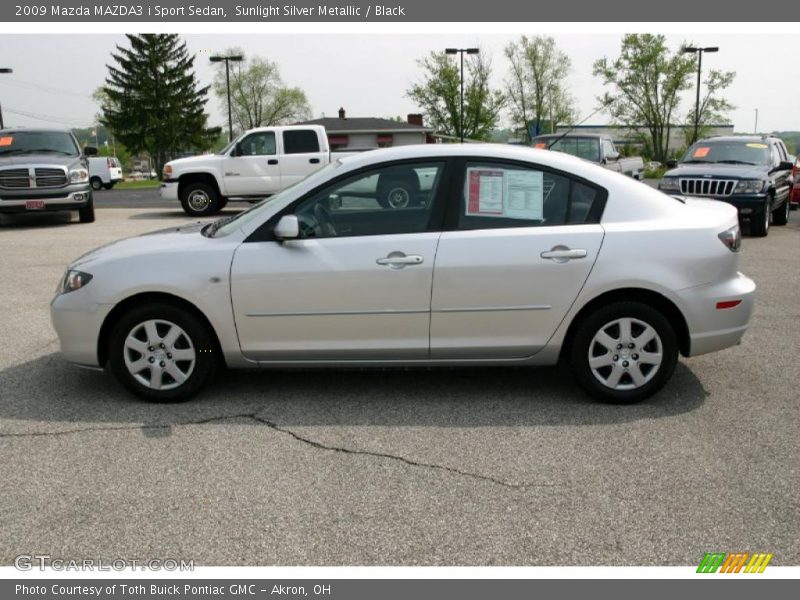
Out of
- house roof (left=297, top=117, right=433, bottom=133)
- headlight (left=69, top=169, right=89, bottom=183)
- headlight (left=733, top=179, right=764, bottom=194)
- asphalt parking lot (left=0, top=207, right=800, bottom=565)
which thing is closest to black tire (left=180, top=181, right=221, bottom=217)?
headlight (left=69, top=169, right=89, bottom=183)

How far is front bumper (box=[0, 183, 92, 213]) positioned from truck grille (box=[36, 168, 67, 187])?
10cm

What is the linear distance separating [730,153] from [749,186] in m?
1.46

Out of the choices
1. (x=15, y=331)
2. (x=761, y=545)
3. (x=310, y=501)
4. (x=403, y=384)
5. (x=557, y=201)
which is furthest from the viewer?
(x=15, y=331)

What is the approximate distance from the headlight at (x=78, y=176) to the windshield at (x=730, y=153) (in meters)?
12.0

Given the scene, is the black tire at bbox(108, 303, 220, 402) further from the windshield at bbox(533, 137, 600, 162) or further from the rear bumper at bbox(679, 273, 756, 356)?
the windshield at bbox(533, 137, 600, 162)

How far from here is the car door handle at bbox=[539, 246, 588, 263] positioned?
4.62 m

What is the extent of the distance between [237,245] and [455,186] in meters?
1.42

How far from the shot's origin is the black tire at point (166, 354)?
4.78 metres

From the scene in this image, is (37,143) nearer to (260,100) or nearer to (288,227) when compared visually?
(288,227)

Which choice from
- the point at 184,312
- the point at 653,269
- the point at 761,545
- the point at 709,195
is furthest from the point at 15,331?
the point at 709,195

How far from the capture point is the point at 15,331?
690cm

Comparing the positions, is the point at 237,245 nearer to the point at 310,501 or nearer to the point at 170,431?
the point at 170,431

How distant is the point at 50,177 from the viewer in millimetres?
15094

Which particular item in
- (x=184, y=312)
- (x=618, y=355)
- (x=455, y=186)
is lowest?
(x=618, y=355)
